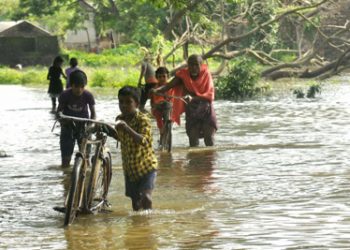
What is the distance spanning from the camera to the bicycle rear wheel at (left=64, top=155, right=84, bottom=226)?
8.97 m

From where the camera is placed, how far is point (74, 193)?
29.5 ft

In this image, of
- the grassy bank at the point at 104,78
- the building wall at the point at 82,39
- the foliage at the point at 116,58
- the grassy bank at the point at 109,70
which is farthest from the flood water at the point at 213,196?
the building wall at the point at 82,39

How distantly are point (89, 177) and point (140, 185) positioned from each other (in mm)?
479

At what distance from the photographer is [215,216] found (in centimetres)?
983

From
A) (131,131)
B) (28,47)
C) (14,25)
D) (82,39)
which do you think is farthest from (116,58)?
(131,131)

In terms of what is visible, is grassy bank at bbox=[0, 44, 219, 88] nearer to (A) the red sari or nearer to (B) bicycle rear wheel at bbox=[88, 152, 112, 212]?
(A) the red sari

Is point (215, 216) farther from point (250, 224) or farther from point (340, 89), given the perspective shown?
point (340, 89)

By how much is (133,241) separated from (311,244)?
1.47 meters

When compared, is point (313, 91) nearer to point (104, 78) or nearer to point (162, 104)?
point (104, 78)

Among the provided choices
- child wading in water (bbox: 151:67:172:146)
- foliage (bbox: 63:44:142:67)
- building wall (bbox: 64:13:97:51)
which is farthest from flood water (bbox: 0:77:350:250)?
building wall (bbox: 64:13:97:51)

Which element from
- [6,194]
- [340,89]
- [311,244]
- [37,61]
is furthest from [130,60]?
[311,244]

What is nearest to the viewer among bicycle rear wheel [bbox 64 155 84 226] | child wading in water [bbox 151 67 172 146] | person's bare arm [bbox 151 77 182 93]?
bicycle rear wheel [bbox 64 155 84 226]

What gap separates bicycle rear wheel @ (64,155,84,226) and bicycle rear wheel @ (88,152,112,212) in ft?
0.63

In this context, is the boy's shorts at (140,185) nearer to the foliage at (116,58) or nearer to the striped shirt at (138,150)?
the striped shirt at (138,150)
